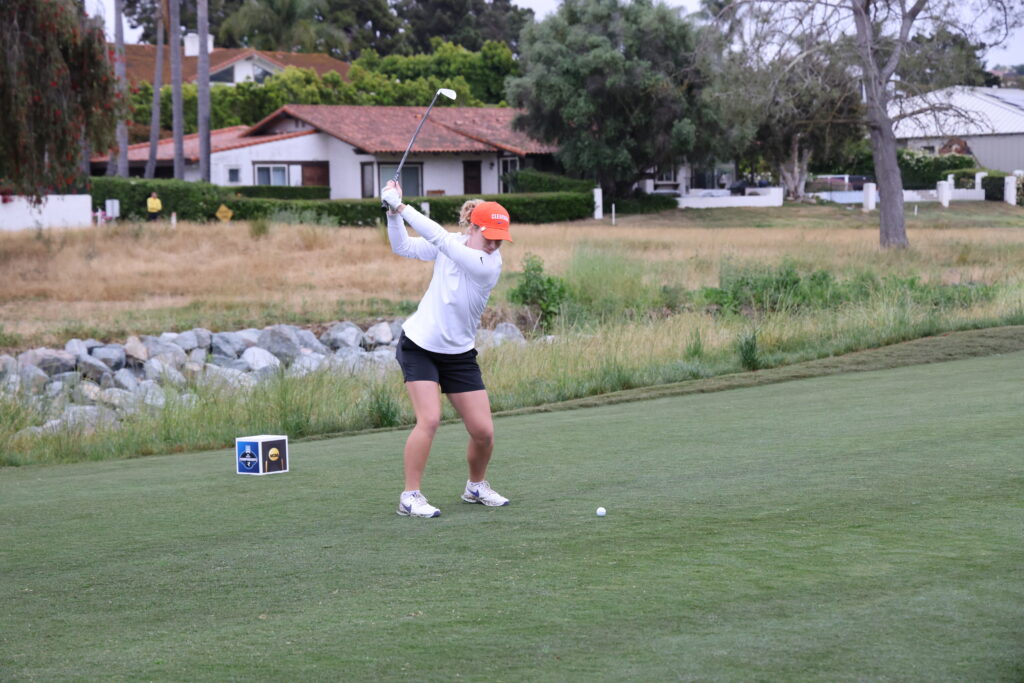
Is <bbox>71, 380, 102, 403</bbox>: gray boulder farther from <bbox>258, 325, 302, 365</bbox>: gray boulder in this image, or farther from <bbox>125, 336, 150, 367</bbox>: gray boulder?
<bbox>258, 325, 302, 365</bbox>: gray boulder

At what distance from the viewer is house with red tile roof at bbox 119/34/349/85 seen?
8088cm

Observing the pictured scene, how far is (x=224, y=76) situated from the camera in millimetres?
82875

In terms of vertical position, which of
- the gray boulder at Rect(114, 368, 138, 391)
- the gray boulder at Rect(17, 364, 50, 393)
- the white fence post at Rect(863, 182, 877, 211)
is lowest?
the gray boulder at Rect(114, 368, 138, 391)

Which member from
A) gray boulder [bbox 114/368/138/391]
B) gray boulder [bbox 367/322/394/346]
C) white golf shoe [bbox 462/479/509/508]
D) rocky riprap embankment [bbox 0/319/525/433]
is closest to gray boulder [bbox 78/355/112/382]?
rocky riprap embankment [bbox 0/319/525/433]

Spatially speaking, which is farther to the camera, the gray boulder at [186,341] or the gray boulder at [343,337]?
the gray boulder at [343,337]

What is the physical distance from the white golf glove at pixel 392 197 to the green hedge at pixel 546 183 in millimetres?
51773

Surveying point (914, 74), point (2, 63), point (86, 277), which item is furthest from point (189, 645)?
point (914, 74)

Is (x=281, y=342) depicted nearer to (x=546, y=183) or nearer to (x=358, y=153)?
(x=358, y=153)

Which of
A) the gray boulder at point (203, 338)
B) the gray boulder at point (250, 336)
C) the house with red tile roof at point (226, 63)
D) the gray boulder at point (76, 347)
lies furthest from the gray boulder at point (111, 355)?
the house with red tile roof at point (226, 63)

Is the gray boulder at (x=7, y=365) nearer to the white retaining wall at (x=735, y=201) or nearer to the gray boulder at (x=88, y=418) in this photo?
the gray boulder at (x=88, y=418)

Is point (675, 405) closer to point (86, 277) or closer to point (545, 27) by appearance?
point (86, 277)

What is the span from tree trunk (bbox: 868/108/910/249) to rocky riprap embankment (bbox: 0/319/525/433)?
18497 millimetres

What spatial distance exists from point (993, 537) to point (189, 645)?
3.94 meters

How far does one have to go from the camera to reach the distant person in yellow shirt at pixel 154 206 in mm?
42531
